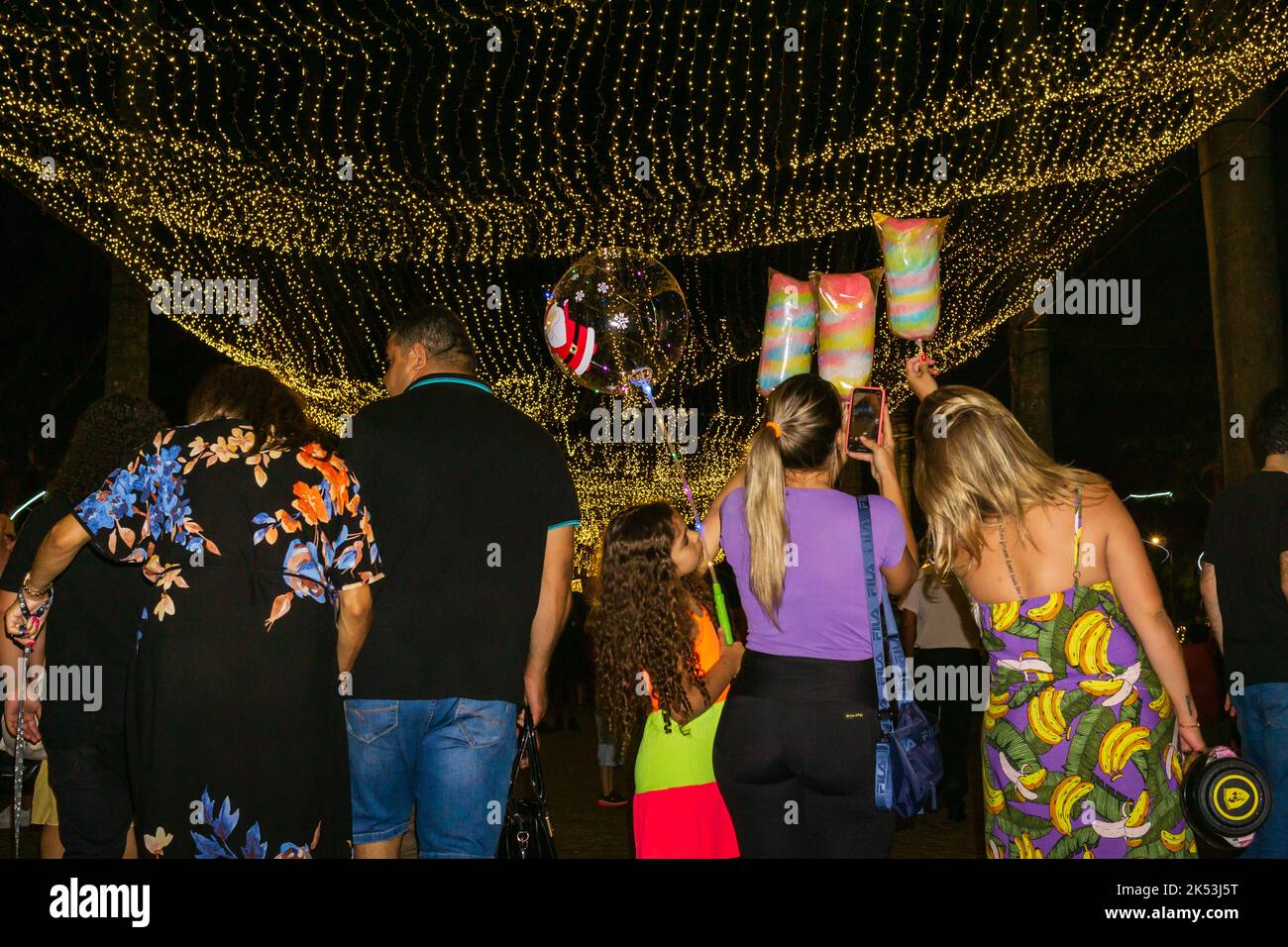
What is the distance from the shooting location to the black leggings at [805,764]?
11.2 feet

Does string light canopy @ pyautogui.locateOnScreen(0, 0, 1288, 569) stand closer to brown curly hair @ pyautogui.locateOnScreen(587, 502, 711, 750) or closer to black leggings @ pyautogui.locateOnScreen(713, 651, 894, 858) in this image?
brown curly hair @ pyautogui.locateOnScreen(587, 502, 711, 750)

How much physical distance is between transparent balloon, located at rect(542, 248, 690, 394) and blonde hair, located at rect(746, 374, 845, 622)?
104 inches

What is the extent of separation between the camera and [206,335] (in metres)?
13.1

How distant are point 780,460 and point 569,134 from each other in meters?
12.2

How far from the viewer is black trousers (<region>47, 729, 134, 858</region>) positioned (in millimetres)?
4180

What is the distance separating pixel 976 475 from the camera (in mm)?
3496

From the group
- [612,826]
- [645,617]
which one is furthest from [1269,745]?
[612,826]

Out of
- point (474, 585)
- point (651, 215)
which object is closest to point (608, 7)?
point (651, 215)

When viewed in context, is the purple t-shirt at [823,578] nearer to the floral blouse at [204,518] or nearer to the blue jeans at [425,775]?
the blue jeans at [425,775]

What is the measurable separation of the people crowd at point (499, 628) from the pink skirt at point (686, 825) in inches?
0.4

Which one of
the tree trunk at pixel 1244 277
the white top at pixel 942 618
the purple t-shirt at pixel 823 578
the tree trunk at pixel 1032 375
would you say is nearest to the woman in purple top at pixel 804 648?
the purple t-shirt at pixel 823 578
